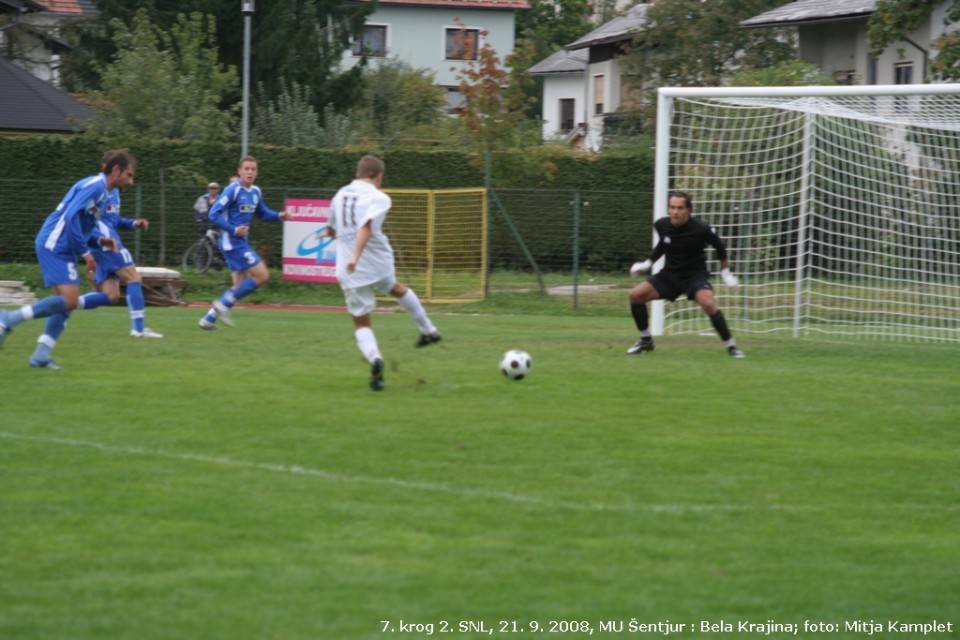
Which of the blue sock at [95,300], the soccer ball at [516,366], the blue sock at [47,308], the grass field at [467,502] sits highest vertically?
the blue sock at [47,308]

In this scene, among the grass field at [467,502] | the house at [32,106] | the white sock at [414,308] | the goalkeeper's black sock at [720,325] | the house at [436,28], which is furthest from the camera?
the house at [436,28]

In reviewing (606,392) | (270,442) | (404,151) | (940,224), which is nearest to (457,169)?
(404,151)

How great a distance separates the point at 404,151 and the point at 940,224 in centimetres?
1588

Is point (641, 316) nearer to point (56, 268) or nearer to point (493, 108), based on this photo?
point (56, 268)

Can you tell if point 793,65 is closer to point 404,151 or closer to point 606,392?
point 404,151

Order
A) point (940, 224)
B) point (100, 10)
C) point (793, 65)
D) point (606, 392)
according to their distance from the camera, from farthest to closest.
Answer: point (100, 10) < point (793, 65) < point (940, 224) < point (606, 392)

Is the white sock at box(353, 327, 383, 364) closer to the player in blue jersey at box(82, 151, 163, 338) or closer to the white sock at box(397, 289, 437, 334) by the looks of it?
the white sock at box(397, 289, 437, 334)

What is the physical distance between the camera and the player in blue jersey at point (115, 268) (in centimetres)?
1373

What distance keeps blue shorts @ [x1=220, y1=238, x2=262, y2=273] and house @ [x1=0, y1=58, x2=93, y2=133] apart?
57.0 ft

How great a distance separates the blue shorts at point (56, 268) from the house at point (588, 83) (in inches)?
1277

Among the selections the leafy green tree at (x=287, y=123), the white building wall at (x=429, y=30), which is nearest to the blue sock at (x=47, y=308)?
the leafy green tree at (x=287, y=123)

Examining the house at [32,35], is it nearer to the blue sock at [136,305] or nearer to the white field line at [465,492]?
the blue sock at [136,305]

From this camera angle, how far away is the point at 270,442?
8.21m

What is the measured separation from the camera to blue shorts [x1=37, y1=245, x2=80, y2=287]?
11.8m
